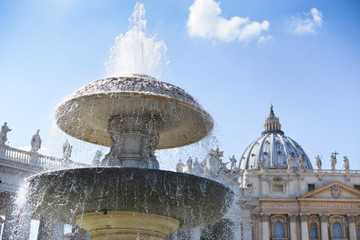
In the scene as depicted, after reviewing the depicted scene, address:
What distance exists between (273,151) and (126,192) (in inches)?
3287

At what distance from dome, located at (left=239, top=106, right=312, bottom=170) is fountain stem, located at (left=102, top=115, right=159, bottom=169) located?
77.1 metres

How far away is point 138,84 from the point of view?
9656 millimetres

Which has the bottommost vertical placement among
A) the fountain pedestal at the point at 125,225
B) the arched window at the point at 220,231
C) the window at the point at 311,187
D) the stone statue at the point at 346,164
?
the fountain pedestal at the point at 125,225

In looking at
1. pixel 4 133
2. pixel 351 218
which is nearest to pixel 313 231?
pixel 351 218

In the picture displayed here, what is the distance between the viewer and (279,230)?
5631 cm

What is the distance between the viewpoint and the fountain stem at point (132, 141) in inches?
391

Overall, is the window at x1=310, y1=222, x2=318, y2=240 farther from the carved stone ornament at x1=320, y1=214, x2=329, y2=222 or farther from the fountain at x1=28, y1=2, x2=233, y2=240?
the fountain at x1=28, y1=2, x2=233, y2=240

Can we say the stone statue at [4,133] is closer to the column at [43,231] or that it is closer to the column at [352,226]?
the column at [43,231]

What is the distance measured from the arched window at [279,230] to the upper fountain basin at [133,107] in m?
47.8

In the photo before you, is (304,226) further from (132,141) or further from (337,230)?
(132,141)

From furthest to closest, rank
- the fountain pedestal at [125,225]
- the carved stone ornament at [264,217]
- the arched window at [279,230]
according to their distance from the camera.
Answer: the arched window at [279,230], the carved stone ornament at [264,217], the fountain pedestal at [125,225]

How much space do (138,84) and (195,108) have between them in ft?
4.20

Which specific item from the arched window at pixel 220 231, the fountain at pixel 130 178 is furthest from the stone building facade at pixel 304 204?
the fountain at pixel 130 178

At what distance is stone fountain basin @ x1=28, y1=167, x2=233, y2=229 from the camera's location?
839 cm
